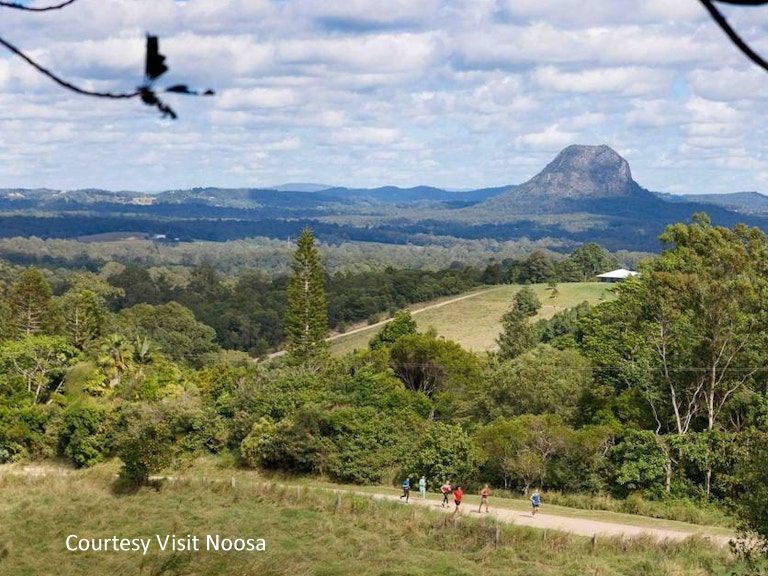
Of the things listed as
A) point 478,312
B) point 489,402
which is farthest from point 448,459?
point 478,312

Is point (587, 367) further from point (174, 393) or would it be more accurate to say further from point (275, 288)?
point (275, 288)

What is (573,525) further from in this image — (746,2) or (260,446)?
(746,2)

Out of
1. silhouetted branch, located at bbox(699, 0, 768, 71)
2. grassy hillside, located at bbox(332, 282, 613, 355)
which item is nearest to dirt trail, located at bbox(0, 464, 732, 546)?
silhouetted branch, located at bbox(699, 0, 768, 71)

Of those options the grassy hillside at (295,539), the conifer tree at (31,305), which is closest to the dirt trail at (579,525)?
the grassy hillside at (295,539)

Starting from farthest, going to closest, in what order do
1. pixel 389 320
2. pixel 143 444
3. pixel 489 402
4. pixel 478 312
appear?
pixel 389 320 < pixel 478 312 < pixel 489 402 < pixel 143 444

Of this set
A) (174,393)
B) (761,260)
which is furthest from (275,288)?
(761,260)

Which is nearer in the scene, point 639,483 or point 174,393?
point 639,483

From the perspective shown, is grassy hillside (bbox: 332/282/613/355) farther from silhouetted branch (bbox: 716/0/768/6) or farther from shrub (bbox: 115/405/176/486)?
silhouetted branch (bbox: 716/0/768/6)
